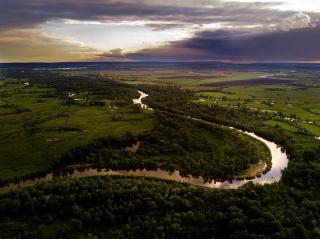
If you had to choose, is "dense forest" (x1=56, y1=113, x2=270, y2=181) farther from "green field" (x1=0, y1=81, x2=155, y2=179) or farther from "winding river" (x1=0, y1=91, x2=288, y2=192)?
"green field" (x1=0, y1=81, x2=155, y2=179)

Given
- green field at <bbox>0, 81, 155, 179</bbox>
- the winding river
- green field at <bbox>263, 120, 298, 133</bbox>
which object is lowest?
the winding river

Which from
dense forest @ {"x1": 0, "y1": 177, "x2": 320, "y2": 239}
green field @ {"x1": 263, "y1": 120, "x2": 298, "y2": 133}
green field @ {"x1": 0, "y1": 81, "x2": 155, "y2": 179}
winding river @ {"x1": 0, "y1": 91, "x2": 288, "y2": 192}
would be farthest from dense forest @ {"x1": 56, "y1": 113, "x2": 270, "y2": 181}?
green field @ {"x1": 263, "y1": 120, "x2": 298, "y2": 133}

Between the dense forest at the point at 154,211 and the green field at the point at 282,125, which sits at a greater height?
the green field at the point at 282,125

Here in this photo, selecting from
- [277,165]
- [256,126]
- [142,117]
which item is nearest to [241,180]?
[277,165]

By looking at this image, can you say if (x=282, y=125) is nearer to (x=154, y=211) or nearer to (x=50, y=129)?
(x=50, y=129)

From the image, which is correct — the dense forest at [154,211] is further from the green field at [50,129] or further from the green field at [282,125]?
the green field at [282,125]

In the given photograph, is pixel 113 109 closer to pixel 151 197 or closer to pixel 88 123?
pixel 88 123

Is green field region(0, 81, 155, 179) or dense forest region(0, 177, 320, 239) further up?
green field region(0, 81, 155, 179)

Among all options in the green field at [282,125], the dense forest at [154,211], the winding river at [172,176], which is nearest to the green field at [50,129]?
the winding river at [172,176]

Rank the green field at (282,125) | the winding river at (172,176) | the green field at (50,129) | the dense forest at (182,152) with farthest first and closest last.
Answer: the green field at (282,125) < the green field at (50,129) < the dense forest at (182,152) < the winding river at (172,176)

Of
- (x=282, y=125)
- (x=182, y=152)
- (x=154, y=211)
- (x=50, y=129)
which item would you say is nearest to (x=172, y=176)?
(x=182, y=152)

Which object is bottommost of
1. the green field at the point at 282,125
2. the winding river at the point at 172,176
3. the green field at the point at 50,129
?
the winding river at the point at 172,176

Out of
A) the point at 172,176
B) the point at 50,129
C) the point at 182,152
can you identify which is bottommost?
the point at 172,176
